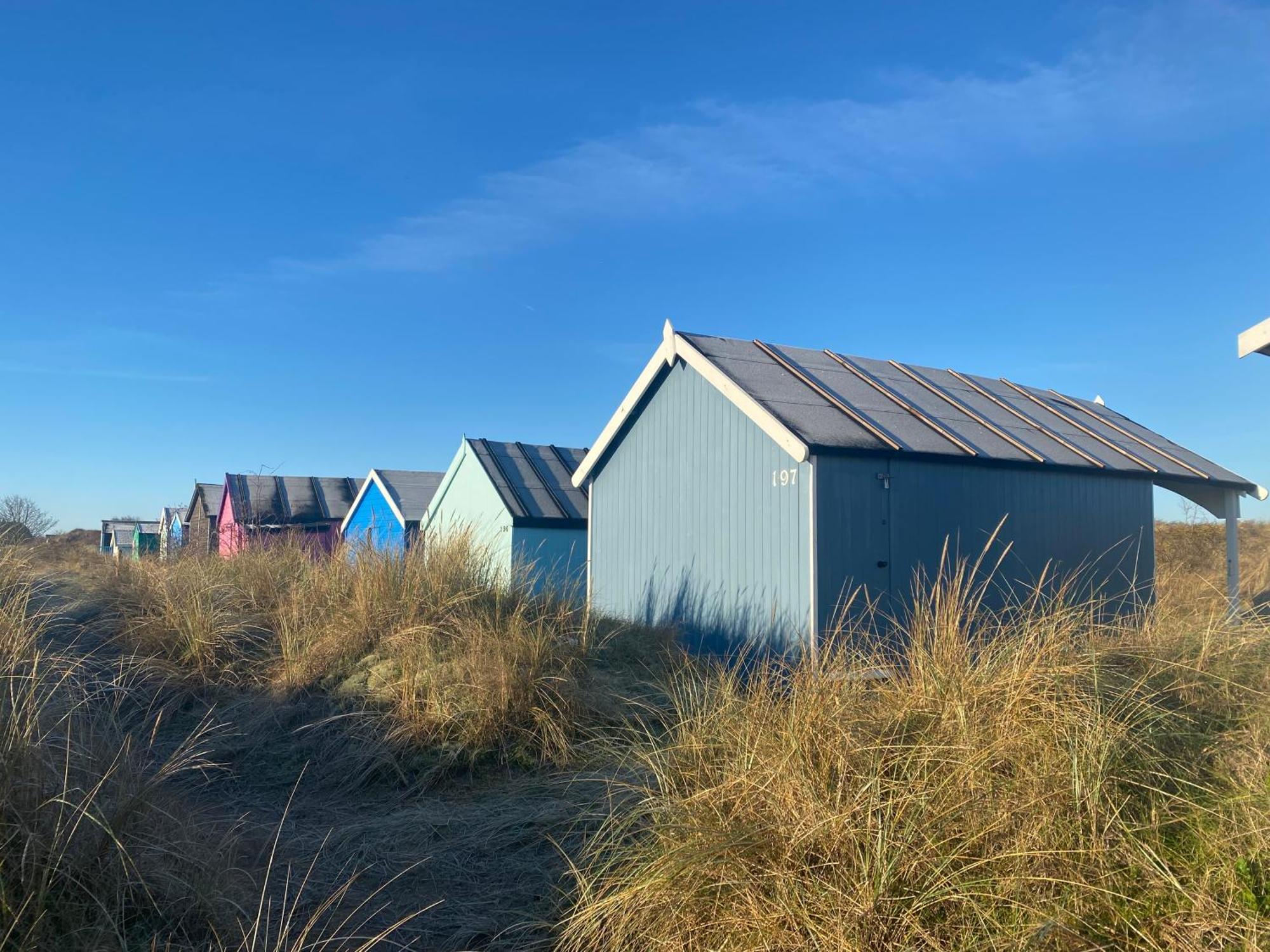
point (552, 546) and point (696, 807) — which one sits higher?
point (552, 546)

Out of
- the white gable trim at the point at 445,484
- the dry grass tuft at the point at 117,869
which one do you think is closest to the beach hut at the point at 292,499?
the white gable trim at the point at 445,484

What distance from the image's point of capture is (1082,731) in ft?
13.9

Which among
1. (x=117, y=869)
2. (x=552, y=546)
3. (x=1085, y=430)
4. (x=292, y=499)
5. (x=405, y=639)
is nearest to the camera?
(x=117, y=869)

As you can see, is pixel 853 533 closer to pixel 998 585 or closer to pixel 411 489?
pixel 998 585

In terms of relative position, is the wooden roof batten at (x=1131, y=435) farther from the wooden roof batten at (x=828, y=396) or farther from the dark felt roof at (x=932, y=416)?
the wooden roof batten at (x=828, y=396)

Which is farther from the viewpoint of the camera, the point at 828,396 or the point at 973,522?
the point at 828,396

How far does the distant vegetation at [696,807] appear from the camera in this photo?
11.2 feet

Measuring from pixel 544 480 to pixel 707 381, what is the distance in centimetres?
785

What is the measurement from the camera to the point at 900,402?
12.7 meters

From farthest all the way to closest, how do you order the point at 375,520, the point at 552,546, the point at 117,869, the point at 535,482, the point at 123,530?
1. the point at 123,530
2. the point at 375,520
3. the point at 535,482
4. the point at 552,546
5. the point at 117,869

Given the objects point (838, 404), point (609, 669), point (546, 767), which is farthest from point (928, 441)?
point (546, 767)

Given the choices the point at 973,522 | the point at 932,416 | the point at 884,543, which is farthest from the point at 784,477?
the point at 932,416

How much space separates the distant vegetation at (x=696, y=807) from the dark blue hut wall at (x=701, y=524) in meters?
3.28

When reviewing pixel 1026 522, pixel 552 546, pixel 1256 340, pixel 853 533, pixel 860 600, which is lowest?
pixel 860 600
